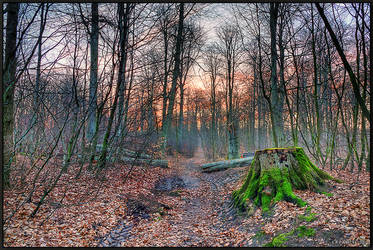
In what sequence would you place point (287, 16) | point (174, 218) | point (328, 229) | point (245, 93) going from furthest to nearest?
point (245, 93)
point (287, 16)
point (174, 218)
point (328, 229)

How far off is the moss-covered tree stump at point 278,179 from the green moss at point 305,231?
3.46 feet

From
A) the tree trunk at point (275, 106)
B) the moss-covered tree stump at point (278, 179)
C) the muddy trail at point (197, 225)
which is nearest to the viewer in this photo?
the muddy trail at point (197, 225)

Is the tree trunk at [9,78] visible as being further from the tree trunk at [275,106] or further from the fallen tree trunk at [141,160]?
the tree trunk at [275,106]

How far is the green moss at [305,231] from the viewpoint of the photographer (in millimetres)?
3037

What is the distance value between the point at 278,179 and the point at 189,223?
2568mm

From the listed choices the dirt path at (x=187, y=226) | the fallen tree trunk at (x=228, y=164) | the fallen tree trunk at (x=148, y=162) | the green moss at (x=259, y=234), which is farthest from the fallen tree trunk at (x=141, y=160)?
the green moss at (x=259, y=234)

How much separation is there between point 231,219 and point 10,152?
5.34m

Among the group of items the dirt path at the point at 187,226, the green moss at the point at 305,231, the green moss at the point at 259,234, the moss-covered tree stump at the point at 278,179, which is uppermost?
the moss-covered tree stump at the point at 278,179

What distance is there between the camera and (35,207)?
4539 mm

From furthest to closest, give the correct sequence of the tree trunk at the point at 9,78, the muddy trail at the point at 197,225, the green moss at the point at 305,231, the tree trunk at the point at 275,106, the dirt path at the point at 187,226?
the tree trunk at the point at 275,106 < the dirt path at the point at 187,226 < the tree trunk at the point at 9,78 < the muddy trail at the point at 197,225 < the green moss at the point at 305,231

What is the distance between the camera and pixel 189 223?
5.02 m

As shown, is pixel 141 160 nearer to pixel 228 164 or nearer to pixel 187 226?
pixel 228 164

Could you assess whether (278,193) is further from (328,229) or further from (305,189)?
(328,229)

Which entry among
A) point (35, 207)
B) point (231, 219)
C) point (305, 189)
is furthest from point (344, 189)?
point (35, 207)
